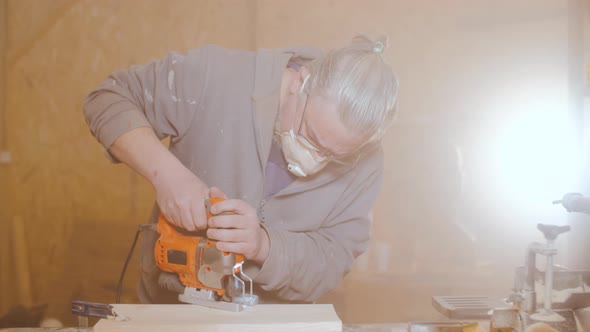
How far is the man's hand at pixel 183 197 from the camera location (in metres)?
1.27

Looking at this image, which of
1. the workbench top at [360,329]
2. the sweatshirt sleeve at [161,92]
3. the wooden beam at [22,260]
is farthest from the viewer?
the wooden beam at [22,260]

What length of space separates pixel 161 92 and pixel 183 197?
0.32 metres

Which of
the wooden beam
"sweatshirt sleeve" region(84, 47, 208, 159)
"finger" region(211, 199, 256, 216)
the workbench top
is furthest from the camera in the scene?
the wooden beam

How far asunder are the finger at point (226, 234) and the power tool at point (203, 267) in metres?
0.02

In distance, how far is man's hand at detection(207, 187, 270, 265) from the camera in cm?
126

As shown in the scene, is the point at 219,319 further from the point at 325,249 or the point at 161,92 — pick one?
the point at 161,92

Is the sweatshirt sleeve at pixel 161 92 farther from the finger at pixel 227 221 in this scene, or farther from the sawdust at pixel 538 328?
the sawdust at pixel 538 328

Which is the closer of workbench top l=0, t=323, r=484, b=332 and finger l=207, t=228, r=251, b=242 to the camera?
finger l=207, t=228, r=251, b=242

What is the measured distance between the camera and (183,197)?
1.28m

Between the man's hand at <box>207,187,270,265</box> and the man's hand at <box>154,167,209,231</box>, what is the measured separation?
30 millimetres

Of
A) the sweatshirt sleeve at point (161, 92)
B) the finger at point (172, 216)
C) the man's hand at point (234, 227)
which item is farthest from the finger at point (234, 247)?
the sweatshirt sleeve at point (161, 92)

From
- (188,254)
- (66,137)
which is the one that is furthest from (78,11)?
(188,254)

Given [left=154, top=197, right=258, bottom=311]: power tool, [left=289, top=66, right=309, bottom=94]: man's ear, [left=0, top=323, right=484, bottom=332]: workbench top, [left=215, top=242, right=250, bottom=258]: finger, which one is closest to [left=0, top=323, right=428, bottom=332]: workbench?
[left=0, top=323, right=484, bottom=332]: workbench top

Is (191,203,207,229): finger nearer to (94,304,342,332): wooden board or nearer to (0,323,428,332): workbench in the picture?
(94,304,342,332): wooden board
